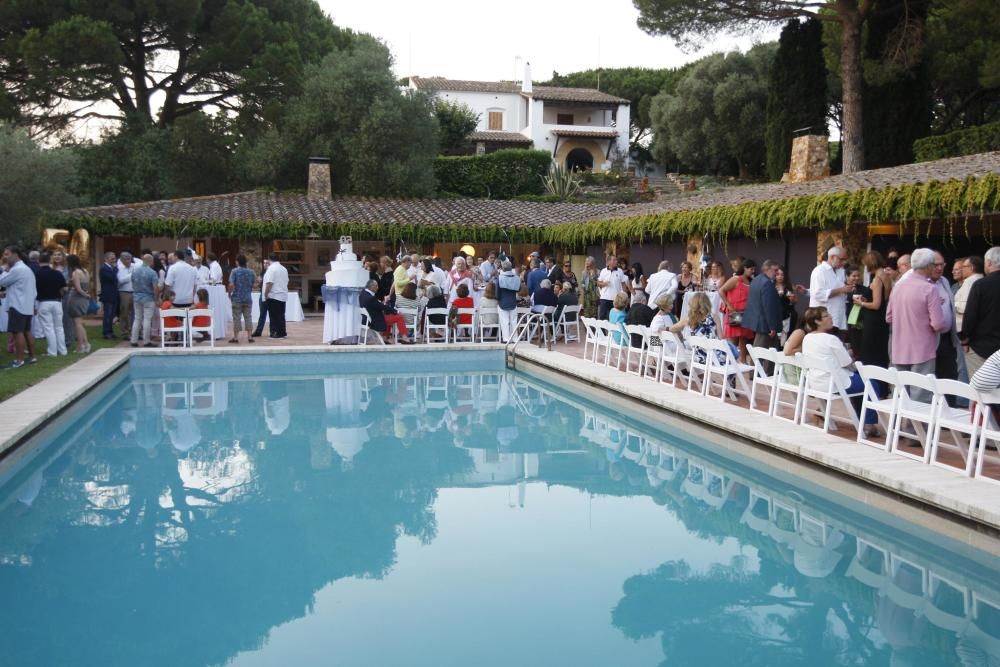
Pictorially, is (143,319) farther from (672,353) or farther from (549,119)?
(549,119)

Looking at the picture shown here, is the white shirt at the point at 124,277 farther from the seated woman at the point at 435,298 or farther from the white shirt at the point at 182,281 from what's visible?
the seated woman at the point at 435,298

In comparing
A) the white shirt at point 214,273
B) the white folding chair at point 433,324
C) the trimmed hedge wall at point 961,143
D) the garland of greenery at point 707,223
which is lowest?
the white folding chair at point 433,324

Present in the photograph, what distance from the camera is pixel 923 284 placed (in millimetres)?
6641

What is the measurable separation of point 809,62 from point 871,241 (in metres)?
14.8

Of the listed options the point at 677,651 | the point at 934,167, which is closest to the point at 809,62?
the point at 934,167

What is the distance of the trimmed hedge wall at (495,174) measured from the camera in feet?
132

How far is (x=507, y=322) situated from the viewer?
14953 mm

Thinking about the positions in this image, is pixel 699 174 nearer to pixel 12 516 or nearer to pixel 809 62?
pixel 809 62

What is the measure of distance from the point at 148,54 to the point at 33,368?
21250 mm

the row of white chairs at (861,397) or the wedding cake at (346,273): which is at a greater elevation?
the wedding cake at (346,273)

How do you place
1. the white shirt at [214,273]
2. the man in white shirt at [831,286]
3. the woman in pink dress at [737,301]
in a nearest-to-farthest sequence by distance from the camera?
the man in white shirt at [831,286], the woman in pink dress at [737,301], the white shirt at [214,273]

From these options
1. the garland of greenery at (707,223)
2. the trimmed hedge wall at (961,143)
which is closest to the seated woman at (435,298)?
the garland of greenery at (707,223)

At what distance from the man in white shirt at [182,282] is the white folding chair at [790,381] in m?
9.28

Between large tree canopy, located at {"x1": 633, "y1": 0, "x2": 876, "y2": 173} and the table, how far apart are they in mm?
13710
